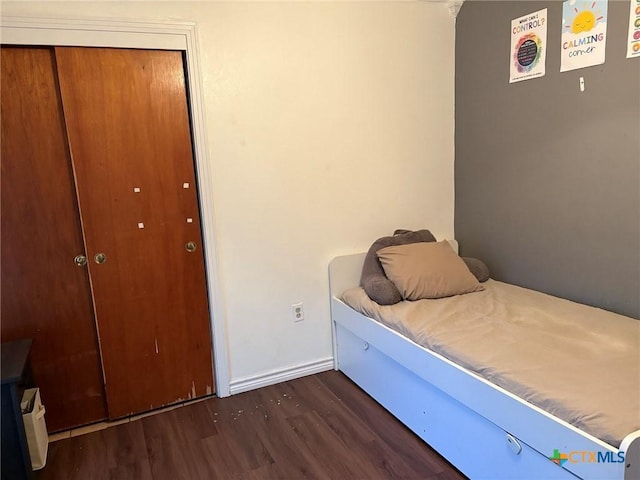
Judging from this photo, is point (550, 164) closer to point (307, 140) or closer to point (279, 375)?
point (307, 140)

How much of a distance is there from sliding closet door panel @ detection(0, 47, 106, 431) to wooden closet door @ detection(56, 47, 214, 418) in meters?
0.08

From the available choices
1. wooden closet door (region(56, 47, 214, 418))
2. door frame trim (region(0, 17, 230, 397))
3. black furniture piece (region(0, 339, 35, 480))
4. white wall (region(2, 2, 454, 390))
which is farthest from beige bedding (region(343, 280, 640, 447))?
black furniture piece (region(0, 339, 35, 480))

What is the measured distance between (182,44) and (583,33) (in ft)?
6.52

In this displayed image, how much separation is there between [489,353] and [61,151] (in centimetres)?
216

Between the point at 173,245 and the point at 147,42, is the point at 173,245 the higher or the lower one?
the lower one

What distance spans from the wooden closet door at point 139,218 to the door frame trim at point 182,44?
5 centimetres

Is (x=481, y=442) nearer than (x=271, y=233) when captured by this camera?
Yes

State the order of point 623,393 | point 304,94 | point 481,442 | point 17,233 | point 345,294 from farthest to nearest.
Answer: point 345,294 < point 304,94 < point 17,233 < point 481,442 < point 623,393

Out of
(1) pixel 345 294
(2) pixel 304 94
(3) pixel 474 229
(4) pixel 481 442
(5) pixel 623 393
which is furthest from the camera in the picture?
(3) pixel 474 229

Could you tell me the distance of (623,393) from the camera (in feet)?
4.74

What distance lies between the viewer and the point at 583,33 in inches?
86.6

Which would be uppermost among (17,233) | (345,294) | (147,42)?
(147,42)

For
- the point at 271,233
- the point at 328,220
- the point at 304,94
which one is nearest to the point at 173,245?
the point at 271,233

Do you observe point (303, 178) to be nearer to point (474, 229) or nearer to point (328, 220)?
point (328, 220)
